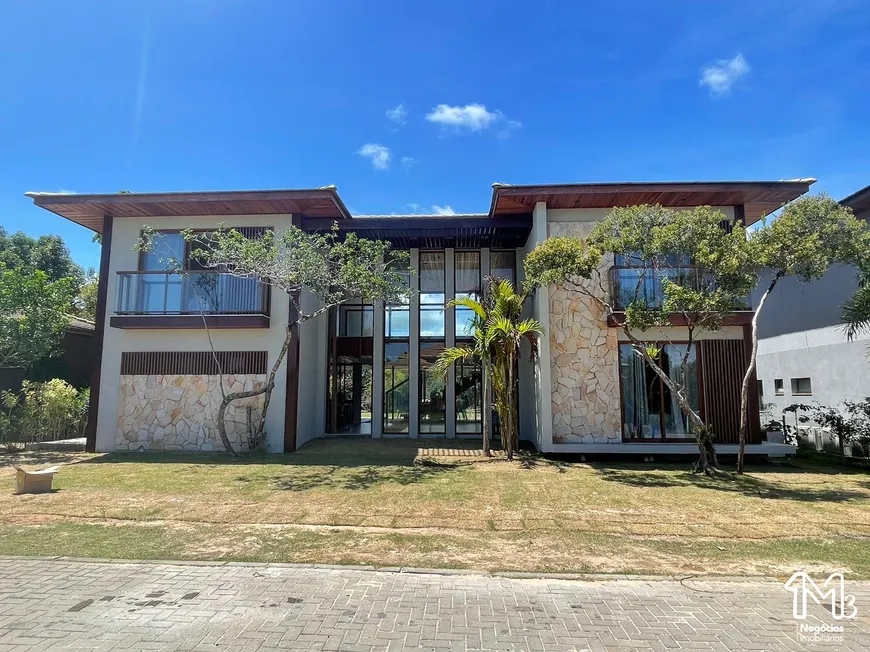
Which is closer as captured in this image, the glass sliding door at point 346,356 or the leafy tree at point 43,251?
the glass sliding door at point 346,356

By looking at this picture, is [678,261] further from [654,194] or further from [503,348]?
[503,348]

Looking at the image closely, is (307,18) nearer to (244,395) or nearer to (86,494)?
(244,395)

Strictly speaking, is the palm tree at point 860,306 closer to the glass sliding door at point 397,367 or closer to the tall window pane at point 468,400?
the tall window pane at point 468,400

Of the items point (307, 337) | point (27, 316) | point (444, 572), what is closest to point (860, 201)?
point (444, 572)

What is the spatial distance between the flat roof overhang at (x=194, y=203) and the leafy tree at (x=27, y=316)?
6.29 ft

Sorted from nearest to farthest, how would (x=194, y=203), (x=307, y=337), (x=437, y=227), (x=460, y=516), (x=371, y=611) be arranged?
(x=371, y=611)
(x=460, y=516)
(x=194, y=203)
(x=437, y=227)
(x=307, y=337)

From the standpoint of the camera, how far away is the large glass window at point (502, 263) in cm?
1472

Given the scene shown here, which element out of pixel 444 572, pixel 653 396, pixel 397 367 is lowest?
pixel 444 572

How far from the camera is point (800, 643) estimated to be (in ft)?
10.9

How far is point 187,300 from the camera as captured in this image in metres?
12.0

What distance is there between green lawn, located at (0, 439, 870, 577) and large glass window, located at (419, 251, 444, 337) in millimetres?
5534

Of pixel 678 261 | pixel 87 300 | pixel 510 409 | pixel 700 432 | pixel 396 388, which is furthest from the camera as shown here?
pixel 87 300

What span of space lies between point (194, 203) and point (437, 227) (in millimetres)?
5990

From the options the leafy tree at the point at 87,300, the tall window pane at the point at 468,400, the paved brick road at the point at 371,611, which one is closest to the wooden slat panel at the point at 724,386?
the tall window pane at the point at 468,400
